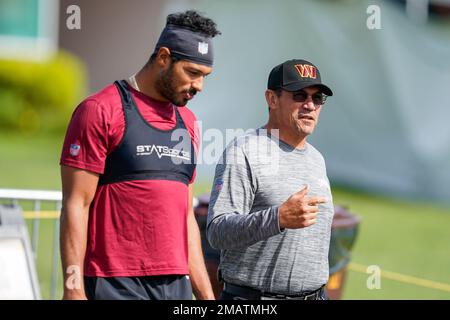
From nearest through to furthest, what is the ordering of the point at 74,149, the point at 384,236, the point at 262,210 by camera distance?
1. the point at 74,149
2. the point at 262,210
3. the point at 384,236

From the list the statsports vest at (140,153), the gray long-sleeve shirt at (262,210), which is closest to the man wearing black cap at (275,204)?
the gray long-sleeve shirt at (262,210)

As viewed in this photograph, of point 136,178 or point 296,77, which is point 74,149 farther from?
point 296,77

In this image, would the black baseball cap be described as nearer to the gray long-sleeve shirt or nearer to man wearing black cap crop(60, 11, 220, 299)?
the gray long-sleeve shirt

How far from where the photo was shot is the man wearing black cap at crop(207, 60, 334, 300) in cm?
427

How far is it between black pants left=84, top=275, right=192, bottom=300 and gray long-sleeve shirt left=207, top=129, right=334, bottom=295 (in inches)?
11.6

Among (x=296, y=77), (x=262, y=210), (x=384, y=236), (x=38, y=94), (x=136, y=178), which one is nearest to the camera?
(x=136, y=178)

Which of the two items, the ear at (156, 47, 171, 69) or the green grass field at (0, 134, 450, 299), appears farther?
the green grass field at (0, 134, 450, 299)

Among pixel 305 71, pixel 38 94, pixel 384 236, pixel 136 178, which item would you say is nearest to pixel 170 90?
pixel 136 178

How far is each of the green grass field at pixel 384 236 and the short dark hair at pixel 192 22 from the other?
4.23m

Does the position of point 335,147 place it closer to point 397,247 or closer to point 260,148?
point 397,247

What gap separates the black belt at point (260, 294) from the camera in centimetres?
429

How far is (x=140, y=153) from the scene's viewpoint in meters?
3.99

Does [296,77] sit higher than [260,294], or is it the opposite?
[296,77]

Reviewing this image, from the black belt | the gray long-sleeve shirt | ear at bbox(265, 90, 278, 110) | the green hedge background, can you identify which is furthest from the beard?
the green hedge background
